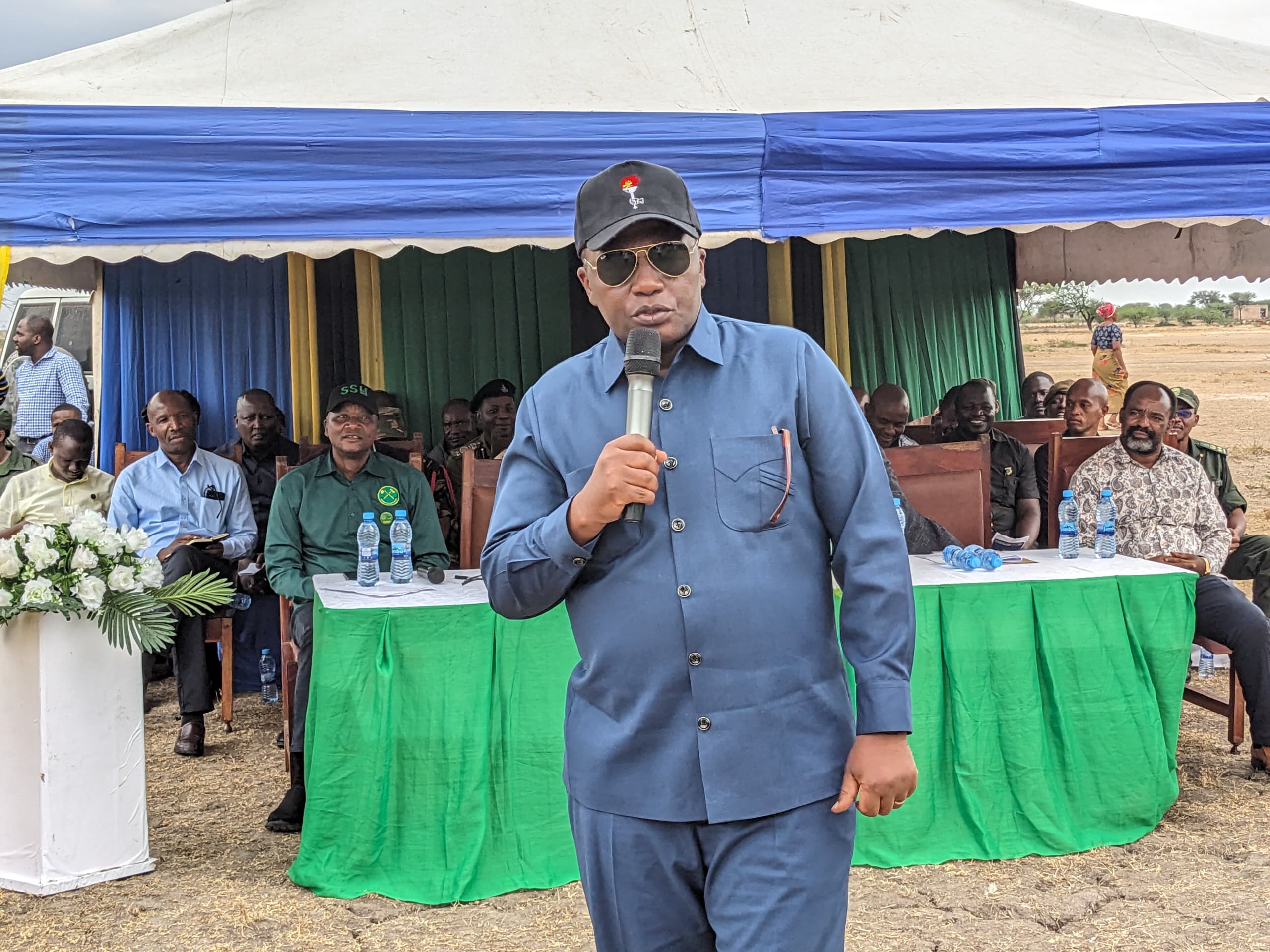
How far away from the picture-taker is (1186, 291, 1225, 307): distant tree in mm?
33281

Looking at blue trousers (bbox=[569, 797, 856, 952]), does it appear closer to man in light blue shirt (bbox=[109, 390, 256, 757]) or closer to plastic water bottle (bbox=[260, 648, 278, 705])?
man in light blue shirt (bbox=[109, 390, 256, 757])

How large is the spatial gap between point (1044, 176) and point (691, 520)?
10.6 ft

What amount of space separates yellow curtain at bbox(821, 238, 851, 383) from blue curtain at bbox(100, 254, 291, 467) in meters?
3.13

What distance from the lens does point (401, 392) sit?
7.18 meters

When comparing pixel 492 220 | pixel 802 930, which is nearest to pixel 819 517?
pixel 802 930

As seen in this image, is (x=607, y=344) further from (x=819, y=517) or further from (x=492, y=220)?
(x=492, y=220)

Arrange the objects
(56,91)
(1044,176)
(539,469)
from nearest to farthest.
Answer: (539,469), (56,91), (1044,176)

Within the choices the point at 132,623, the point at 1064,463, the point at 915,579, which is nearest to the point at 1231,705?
the point at 1064,463

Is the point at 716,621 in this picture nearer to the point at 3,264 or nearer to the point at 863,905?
the point at 863,905

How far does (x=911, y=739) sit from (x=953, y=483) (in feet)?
4.72

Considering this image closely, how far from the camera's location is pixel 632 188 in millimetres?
1836

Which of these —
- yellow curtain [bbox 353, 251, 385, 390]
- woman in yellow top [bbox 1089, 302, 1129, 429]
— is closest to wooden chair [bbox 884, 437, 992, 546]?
yellow curtain [bbox 353, 251, 385, 390]

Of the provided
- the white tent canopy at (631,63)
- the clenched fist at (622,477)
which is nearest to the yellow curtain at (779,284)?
the white tent canopy at (631,63)

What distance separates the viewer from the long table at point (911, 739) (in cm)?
383
